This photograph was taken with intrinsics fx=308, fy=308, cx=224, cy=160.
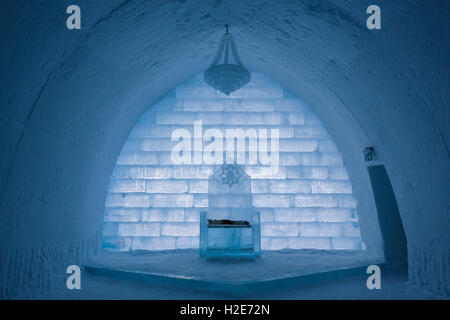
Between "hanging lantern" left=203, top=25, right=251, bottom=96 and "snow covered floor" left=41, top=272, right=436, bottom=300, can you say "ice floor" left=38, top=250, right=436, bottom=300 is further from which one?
"hanging lantern" left=203, top=25, right=251, bottom=96

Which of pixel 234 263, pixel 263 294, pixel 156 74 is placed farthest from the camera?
pixel 156 74

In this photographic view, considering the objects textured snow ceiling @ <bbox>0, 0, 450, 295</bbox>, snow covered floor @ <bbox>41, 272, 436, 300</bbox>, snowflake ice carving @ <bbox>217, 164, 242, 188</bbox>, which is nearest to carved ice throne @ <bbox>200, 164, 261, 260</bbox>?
snowflake ice carving @ <bbox>217, 164, 242, 188</bbox>

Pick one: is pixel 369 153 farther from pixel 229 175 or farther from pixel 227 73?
pixel 229 175

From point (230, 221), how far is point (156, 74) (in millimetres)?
2677

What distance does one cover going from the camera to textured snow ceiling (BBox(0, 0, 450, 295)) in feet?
7.76

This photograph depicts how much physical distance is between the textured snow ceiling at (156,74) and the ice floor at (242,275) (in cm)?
38

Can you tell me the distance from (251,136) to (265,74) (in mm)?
1391

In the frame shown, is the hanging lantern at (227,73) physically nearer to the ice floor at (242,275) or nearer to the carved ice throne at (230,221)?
the carved ice throne at (230,221)

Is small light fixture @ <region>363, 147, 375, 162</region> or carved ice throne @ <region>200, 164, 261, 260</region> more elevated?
small light fixture @ <region>363, 147, 375, 162</region>

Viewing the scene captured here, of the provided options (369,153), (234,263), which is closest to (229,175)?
(234,263)

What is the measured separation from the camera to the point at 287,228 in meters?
6.22

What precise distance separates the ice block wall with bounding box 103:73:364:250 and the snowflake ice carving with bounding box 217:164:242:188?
298 mm

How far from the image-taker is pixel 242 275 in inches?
140
